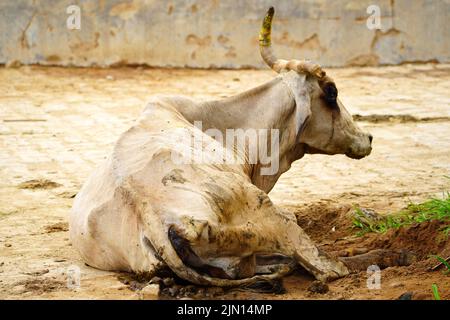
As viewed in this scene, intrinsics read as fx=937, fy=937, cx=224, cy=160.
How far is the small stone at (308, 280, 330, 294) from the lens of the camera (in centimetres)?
464

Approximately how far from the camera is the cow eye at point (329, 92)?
20.2ft

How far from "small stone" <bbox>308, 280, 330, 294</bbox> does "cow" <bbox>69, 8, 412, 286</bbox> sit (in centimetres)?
21

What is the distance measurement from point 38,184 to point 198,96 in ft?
14.4

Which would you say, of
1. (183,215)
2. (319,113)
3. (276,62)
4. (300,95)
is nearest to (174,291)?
(183,215)

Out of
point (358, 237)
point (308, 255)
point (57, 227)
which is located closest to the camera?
point (308, 255)

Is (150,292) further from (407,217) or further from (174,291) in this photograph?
(407,217)

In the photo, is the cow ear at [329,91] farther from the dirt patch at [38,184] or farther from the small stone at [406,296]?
the dirt patch at [38,184]

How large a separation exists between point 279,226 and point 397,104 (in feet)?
21.2

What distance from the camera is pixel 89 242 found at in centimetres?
508

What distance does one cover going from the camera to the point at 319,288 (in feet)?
15.2

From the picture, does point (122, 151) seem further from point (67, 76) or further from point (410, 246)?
point (67, 76)

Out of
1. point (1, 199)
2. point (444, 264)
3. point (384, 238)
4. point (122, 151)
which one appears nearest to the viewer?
point (444, 264)

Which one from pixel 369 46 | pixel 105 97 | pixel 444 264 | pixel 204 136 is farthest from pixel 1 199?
pixel 369 46
